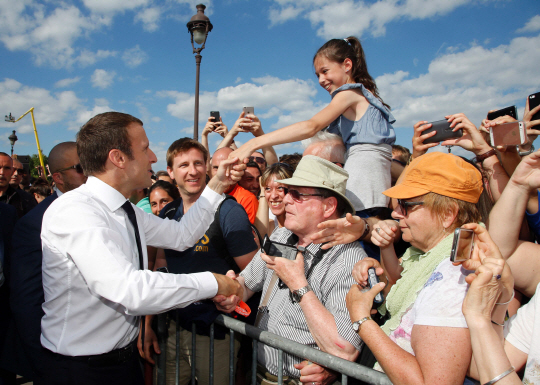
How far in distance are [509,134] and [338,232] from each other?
127cm

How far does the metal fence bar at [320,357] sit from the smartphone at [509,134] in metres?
1.68

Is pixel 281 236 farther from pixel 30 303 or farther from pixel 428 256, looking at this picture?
pixel 30 303

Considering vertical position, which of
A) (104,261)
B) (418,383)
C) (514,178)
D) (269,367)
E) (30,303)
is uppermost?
(514,178)

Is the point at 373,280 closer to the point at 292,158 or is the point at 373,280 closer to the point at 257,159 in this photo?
the point at 257,159

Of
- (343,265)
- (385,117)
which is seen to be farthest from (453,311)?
(385,117)

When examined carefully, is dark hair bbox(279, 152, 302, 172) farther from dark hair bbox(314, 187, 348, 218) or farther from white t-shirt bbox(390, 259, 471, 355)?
white t-shirt bbox(390, 259, 471, 355)

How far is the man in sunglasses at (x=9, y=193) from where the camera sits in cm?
562

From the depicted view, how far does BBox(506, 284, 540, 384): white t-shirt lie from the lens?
147cm

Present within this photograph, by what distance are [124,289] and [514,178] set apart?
2.16 m

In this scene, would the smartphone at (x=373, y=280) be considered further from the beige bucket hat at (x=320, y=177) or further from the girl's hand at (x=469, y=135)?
the girl's hand at (x=469, y=135)

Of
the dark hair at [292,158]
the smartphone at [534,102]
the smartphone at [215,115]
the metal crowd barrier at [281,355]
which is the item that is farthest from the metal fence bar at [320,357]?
the dark hair at [292,158]

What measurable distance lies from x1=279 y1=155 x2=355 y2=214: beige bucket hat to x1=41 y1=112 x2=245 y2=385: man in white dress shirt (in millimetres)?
822

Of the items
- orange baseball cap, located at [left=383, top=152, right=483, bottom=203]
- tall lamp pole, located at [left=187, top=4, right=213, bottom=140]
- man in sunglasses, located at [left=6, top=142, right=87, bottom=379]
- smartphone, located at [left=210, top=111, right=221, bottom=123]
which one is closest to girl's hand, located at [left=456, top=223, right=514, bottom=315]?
orange baseball cap, located at [left=383, top=152, right=483, bottom=203]

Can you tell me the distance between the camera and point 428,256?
1882 mm
